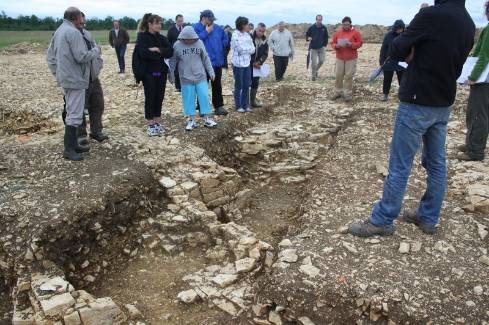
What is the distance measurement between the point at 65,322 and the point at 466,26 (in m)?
4.41

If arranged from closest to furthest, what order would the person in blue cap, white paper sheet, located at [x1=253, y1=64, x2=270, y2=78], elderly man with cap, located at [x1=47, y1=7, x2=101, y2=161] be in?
elderly man with cap, located at [x1=47, y1=7, x2=101, y2=161] < the person in blue cap < white paper sheet, located at [x1=253, y1=64, x2=270, y2=78]

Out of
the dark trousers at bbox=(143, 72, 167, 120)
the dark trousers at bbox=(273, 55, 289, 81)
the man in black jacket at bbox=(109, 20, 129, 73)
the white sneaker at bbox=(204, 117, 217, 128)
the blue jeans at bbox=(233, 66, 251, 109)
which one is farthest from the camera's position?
the man in black jacket at bbox=(109, 20, 129, 73)

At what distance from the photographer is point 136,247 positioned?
490 centimetres

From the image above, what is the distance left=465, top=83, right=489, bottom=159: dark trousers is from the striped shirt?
405cm

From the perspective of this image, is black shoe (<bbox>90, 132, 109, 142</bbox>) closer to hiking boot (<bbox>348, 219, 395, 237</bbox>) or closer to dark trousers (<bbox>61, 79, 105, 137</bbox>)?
dark trousers (<bbox>61, 79, 105, 137</bbox>)

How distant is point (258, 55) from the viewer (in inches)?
369

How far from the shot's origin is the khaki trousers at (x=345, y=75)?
9.56m

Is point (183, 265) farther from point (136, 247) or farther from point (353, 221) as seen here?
point (353, 221)

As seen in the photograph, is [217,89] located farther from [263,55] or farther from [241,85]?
[263,55]

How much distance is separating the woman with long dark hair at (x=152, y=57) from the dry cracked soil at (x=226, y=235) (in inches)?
27.4

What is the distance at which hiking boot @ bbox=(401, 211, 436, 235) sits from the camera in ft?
14.4

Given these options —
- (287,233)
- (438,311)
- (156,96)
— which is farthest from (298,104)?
(438,311)

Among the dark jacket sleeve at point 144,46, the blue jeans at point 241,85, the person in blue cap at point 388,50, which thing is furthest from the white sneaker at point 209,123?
the person in blue cap at point 388,50

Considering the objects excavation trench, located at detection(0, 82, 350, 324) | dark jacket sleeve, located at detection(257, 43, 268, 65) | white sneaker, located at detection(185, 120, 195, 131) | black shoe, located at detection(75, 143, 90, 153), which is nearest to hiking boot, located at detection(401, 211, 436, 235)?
excavation trench, located at detection(0, 82, 350, 324)
